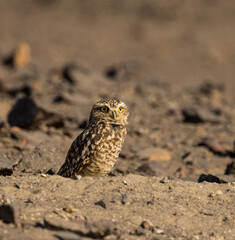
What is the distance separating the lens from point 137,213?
461 centimetres

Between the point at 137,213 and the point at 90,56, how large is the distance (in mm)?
19317

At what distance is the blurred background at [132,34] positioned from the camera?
72.8ft

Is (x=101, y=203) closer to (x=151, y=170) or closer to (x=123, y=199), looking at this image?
(x=123, y=199)

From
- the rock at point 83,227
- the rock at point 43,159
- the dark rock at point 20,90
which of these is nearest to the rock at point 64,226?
the rock at point 83,227

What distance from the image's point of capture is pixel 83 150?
18.9 feet

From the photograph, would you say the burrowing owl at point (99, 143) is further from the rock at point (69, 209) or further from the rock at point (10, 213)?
the rock at point (10, 213)

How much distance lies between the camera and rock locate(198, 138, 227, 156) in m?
9.36

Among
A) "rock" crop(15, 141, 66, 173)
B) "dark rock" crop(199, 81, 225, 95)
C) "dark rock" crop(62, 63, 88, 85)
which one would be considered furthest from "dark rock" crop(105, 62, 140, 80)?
"rock" crop(15, 141, 66, 173)

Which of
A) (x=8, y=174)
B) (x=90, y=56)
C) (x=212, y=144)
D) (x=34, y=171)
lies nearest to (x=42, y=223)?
(x=8, y=174)

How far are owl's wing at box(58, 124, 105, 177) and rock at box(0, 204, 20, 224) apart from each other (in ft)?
5.55

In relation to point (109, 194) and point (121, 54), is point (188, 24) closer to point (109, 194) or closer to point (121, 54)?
point (121, 54)

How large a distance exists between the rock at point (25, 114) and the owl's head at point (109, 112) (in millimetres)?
3100

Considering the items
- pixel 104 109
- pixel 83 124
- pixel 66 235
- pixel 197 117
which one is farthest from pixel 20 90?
pixel 66 235

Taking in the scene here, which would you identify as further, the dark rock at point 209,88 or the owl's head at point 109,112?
the dark rock at point 209,88
